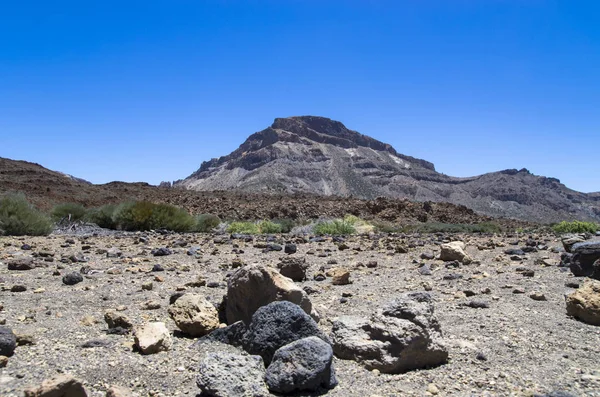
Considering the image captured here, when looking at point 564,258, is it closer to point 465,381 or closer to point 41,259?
point 465,381

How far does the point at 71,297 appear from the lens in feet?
20.5

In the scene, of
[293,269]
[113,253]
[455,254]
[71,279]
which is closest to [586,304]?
[293,269]

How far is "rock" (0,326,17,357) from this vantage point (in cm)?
390

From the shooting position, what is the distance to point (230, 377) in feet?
11.5

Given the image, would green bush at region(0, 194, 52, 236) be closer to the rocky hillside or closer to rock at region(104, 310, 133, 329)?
the rocky hillside

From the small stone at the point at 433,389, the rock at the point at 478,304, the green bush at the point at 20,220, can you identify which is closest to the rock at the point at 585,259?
the rock at the point at 478,304

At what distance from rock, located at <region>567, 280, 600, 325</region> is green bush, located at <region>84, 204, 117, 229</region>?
682 inches

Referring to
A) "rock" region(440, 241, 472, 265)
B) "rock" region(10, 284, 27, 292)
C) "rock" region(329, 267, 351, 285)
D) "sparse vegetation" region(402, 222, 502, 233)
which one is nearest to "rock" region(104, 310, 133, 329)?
"rock" region(10, 284, 27, 292)

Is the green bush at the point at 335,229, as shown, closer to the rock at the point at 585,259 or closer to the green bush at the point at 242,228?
the green bush at the point at 242,228

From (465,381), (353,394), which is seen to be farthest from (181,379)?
(465,381)

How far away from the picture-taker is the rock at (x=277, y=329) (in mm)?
4082

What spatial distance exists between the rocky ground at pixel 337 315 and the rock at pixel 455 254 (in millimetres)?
239

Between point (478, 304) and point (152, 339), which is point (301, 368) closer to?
point (152, 339)

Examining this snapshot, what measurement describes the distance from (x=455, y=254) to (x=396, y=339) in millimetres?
6129
